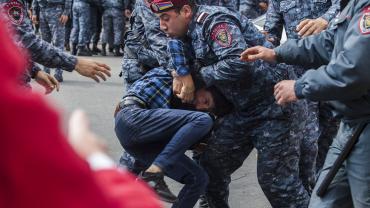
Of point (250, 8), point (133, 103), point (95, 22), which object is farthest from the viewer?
point (95, 22)

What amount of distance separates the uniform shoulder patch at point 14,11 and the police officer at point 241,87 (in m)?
0.80

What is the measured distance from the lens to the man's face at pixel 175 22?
152 inches

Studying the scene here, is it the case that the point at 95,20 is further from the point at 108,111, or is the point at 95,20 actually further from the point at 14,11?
the point at 14,11

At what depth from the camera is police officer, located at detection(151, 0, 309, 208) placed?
373cm

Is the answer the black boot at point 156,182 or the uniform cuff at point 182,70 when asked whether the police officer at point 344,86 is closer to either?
the uniform cuff at point 182,70

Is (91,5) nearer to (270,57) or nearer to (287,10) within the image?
(287,10)

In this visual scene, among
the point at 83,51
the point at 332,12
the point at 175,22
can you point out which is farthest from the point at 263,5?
the point at 175,22

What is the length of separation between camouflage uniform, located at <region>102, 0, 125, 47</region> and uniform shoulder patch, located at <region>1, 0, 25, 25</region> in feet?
33.1

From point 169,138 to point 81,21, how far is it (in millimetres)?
10425

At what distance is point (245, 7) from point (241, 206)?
5777 mm

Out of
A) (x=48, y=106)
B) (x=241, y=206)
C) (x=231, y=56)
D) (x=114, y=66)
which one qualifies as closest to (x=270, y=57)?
(x=231, y=56)

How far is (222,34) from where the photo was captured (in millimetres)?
3691

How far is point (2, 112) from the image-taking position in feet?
2.66

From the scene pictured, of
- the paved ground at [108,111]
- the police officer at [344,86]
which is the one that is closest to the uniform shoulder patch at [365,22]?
the police officer at [344,86]
